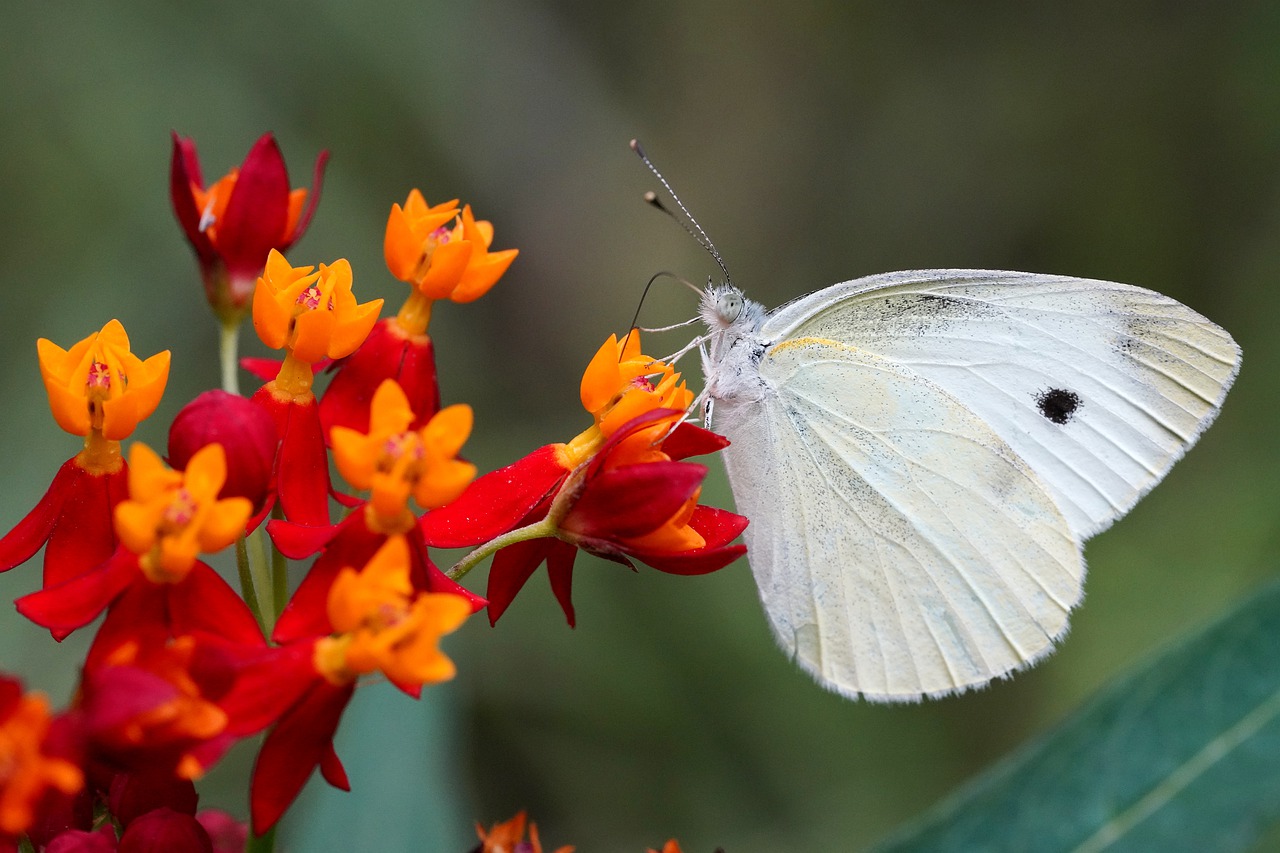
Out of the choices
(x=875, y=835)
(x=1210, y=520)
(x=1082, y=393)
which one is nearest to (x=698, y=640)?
(x=875, y=835)

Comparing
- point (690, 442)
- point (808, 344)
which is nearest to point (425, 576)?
point (690, 442)

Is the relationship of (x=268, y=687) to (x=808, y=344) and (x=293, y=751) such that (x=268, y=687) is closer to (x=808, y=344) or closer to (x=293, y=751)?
(x=293, y=751)

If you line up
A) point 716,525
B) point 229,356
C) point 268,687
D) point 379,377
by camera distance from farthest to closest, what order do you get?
point 229,356 → point 716,525 → point 379,377 → point 268,687

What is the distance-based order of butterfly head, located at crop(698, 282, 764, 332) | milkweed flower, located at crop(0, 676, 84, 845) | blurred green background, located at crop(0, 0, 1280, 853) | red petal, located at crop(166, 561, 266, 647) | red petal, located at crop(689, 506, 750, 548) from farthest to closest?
blurred green background, located at crop(0, 0, 1280, 853) < butterfly head, located at crop(698, 282, 764, 332) < red petal, located at crop(689, 506, 750, 548) < red petal, located at crop(166, 561, 266, 647) < milkweed flower, located at crop(0, 676, 84, 845)

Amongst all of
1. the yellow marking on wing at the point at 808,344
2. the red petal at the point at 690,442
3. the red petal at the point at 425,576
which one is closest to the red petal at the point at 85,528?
the red petal at the point at 425,576

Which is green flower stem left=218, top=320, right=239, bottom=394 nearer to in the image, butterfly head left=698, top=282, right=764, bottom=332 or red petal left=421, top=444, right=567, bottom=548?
red petal left=421, top=444, right=567, bottom=548

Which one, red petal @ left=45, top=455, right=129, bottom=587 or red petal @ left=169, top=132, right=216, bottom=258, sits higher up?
red petal @ left=169, top=132, right=216, bottom=258

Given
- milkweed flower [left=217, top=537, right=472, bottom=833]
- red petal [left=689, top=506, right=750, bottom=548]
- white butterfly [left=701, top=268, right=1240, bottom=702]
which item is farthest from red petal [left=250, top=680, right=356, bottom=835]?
white butterfly [left=701, top=268, right=1240, bottom=702]
